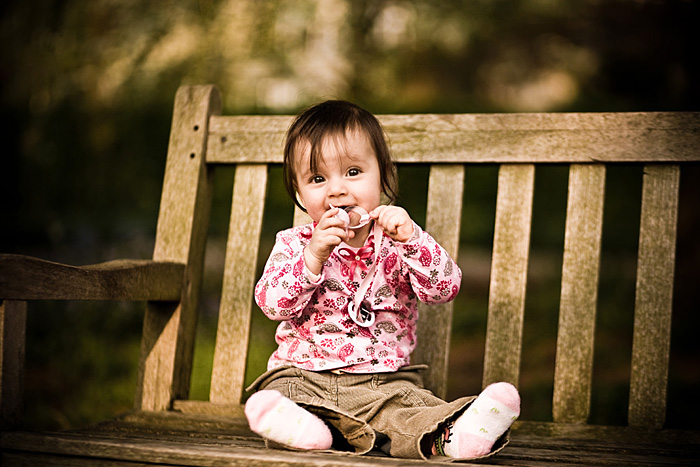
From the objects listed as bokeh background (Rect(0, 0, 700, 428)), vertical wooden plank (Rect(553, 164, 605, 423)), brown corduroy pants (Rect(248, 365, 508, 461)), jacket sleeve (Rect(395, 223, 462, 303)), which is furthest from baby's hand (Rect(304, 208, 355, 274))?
bokeh background (Rect(0, 0, 700, 428))

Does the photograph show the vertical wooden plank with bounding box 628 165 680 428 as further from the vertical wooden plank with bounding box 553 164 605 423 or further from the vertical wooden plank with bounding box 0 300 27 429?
the vertical wooden plank with bounding box 0 300 27 429

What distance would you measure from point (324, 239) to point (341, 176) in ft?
0.60

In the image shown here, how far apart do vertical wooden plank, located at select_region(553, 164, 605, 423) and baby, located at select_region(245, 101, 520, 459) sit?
36 cm

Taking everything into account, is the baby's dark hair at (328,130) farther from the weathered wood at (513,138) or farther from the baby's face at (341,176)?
the weathered wood at (513,138)

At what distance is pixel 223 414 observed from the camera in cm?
194

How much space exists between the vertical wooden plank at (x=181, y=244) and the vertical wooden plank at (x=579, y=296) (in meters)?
1.00

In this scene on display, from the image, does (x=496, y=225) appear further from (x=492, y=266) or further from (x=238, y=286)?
(x=238, y=286)

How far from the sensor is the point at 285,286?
1644 mm

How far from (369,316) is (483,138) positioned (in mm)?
596

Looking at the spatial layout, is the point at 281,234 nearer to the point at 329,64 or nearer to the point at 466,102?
the point at 329,64

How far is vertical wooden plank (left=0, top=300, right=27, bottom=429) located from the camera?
145 centimetres

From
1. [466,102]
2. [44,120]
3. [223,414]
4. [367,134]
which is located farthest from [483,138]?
[466,102]

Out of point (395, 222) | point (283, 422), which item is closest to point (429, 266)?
point (395, 222)

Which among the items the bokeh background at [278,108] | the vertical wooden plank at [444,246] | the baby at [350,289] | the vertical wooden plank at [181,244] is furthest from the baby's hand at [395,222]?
the bokeh background at [278,108]
